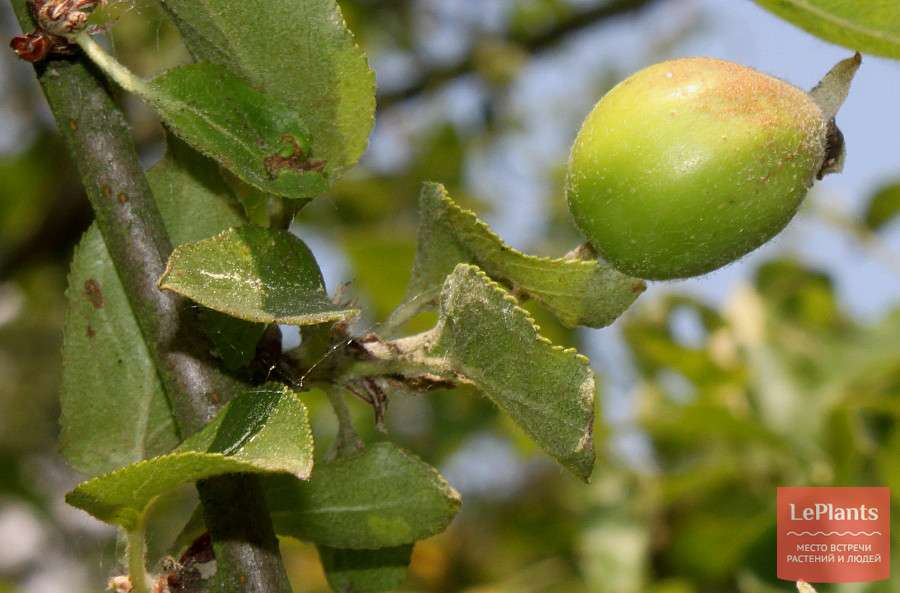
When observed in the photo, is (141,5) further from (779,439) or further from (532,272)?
(779,439)

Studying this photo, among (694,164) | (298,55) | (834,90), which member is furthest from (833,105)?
(298,55)

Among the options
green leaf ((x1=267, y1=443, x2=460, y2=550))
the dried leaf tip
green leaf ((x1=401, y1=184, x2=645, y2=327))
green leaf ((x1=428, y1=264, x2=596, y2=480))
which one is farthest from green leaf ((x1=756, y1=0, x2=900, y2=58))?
green leaf ((x1=267, y1=443, x2=460, y2=550))

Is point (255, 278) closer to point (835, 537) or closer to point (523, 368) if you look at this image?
point (523, 368)

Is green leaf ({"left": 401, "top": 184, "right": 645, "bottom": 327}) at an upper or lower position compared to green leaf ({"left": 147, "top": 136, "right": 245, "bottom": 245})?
lower

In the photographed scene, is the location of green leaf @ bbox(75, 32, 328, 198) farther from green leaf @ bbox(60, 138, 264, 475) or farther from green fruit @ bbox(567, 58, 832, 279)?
green fruit @ bbox(567, 58, 832, 279)

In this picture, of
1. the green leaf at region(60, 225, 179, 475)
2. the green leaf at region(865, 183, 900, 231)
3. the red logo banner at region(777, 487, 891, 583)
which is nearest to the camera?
the green leaf at region(60, 225, 179, 475)

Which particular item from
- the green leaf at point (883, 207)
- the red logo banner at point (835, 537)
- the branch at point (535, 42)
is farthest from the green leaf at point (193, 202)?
the branch at point (535, 42)
